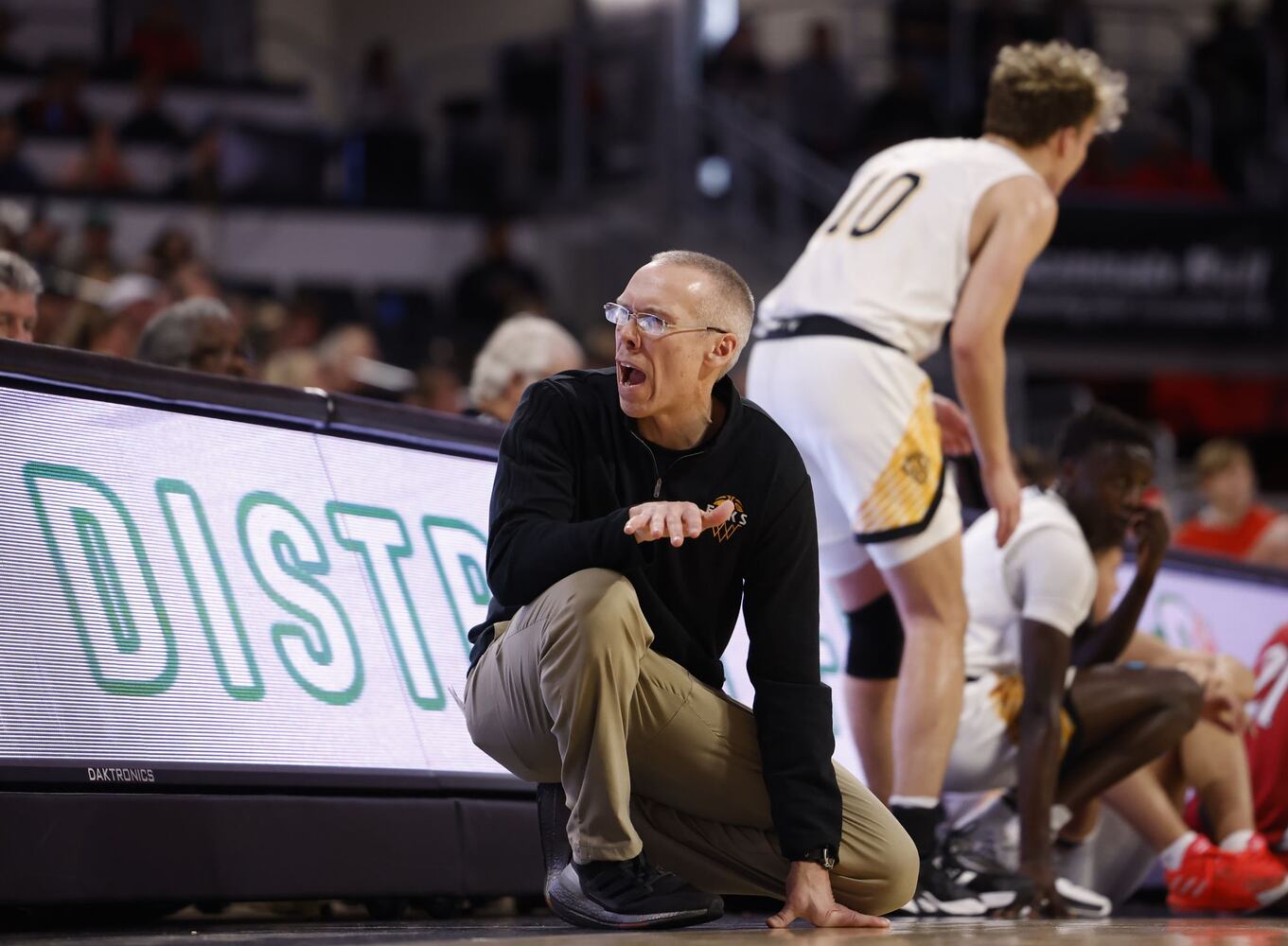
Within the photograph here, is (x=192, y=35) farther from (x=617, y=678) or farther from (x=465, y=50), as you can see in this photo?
(x=617, y=678)

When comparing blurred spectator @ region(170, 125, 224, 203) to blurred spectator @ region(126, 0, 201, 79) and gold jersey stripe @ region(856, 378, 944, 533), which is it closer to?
blurred spectator @ region(126, 0, 201, 79)

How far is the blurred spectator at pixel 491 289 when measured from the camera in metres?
11.6

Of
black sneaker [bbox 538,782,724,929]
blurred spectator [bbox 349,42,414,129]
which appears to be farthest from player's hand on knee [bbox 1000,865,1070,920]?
blurred spectator [bbox 349,42,414,129]

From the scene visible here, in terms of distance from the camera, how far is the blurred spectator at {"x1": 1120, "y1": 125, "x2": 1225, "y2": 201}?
12.6 m

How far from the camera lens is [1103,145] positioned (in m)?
13.0

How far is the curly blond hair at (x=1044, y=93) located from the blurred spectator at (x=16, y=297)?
2387 millimetres

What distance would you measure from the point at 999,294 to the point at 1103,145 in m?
9.67

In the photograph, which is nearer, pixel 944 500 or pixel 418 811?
pixel 418 811

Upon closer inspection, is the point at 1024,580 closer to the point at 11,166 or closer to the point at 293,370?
the point at 293,370

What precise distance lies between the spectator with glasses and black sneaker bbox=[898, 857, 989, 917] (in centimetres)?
74

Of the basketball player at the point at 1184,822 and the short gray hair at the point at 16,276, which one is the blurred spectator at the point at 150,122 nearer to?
the short gray hair at the point at 16,276

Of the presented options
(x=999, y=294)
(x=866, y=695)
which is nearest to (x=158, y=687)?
(x=866, y=695)

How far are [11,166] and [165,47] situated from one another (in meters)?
2.97

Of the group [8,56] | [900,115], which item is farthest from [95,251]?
[900,115]
